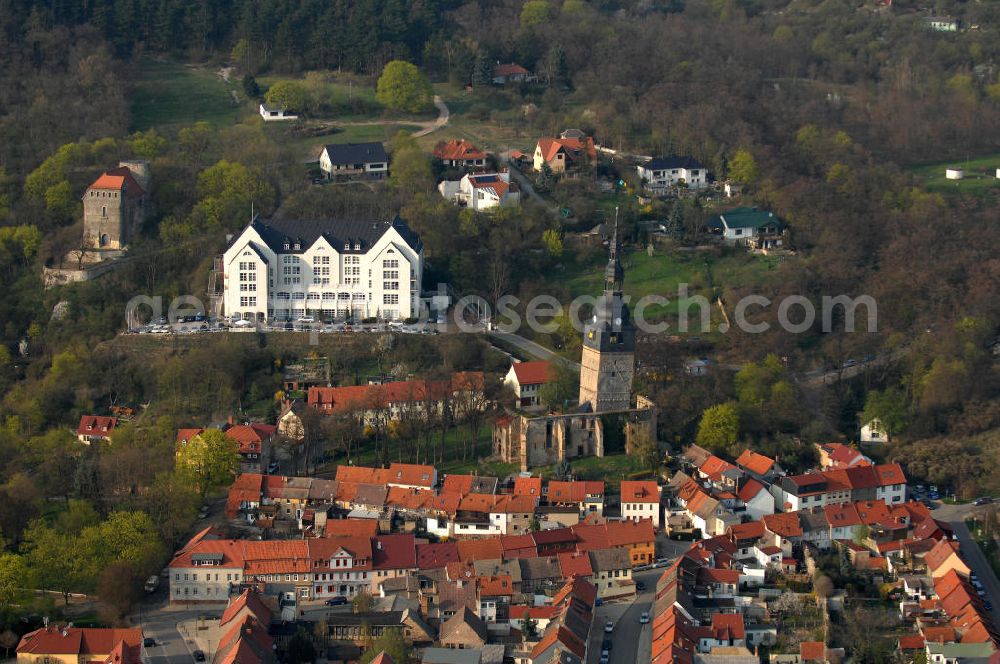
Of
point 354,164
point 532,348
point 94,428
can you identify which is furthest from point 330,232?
point 94,428

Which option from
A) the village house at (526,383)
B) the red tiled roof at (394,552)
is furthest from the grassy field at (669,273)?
the red tiled roof at (394,552)

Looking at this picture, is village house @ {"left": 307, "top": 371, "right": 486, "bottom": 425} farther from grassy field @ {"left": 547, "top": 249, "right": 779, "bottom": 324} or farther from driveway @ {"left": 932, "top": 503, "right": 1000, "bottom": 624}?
driveway @ {"left": 932, "top": 503, "right": 1000, "bottom": 624}

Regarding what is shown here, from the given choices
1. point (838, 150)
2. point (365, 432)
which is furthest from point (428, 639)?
point (838, 150)

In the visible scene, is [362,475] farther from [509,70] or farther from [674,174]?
[509,70]

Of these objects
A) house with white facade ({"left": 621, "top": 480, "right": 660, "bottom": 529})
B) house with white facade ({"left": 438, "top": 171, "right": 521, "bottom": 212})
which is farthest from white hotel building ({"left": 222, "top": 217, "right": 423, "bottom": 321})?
house with white facade ({"left": 621, "top": 480, "right": 660, "bottom": 529})

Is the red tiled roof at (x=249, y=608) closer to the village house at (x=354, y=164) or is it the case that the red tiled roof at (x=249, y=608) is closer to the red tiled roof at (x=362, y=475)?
the red tiled roof at (x=362, y=475)
